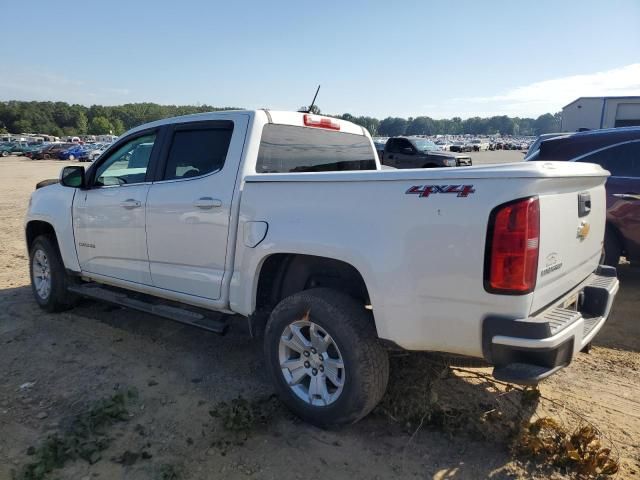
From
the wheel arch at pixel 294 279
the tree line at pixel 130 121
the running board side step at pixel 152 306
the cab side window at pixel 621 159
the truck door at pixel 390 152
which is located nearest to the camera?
the wheel arch at pixel 294 279

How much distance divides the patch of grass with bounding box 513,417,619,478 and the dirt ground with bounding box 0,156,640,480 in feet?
0.30

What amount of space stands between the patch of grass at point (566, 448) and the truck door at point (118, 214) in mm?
3029

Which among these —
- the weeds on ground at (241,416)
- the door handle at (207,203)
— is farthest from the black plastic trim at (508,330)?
the door handle at (207,203)

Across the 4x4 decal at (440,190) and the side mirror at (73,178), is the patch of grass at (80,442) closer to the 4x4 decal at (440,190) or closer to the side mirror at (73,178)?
the side mirror at (73,178)

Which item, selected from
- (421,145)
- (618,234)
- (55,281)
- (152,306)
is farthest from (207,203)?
(421,145)

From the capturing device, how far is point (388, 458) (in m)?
2.79

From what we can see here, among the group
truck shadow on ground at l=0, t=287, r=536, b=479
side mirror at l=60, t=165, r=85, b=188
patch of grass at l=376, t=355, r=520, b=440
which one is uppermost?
side mirror at l=60, t=165, r=85, b=188

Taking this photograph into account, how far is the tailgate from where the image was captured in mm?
2405

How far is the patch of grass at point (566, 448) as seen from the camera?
2588mm

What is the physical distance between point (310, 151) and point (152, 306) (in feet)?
5.98

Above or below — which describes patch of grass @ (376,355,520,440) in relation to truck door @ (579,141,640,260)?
below

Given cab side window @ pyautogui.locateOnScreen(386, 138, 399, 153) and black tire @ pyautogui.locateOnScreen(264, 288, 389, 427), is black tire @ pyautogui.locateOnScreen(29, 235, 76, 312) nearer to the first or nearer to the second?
black tire @ pyautogui.locateOnScreen(264, 288, 389, 427)

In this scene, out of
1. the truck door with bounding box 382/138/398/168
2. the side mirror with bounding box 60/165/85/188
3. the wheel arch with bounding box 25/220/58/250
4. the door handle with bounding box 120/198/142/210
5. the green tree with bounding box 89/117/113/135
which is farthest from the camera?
the green tree with bounding box 89/117/113/135

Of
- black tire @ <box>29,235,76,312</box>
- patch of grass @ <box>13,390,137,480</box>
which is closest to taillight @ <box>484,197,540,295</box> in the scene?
patch of grass @ <box>13,390,137,480</box>
